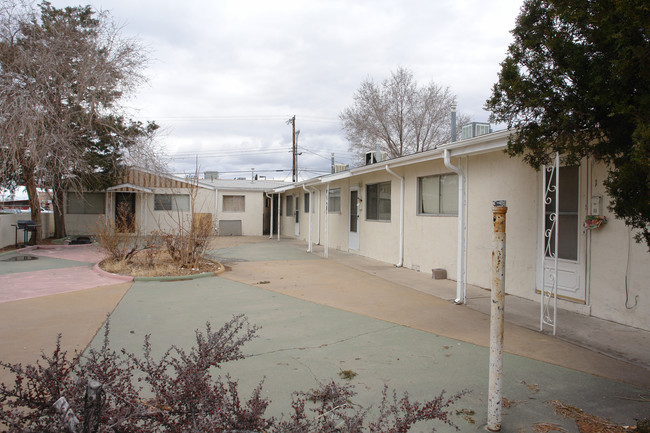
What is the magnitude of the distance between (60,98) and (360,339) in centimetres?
1417

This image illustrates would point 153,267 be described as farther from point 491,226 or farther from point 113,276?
point 491,226

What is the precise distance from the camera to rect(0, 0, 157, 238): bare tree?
12375 millimetres

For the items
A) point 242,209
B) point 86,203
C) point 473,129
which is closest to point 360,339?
point 473,129

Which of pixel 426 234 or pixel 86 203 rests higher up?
pixel 86 203

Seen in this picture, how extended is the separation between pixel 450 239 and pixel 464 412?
5.85 metres

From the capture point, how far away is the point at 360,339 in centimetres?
501

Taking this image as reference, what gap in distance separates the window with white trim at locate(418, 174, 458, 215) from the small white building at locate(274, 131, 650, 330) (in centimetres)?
2

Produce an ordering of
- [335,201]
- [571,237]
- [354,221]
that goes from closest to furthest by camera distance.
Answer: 1. [571,237]
2. [354,221]
3. [335,201]

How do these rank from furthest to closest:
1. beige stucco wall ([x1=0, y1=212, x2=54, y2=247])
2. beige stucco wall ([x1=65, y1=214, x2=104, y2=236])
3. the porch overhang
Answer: beige stucco wall ([x1=65, y1=214, x2=104, y2=236]) → the porch overhang → beige stucco wall ([x1=0, y1=212, x2=54, y2=247])

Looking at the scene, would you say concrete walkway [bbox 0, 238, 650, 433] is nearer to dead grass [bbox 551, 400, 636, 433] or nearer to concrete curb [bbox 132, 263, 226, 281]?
dead grass [bbox 551, 400, 636, 433]

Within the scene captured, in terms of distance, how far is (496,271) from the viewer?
3.07 meters

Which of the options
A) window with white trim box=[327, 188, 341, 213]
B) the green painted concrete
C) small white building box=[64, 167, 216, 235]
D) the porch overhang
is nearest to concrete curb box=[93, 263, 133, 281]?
the green painted concrete

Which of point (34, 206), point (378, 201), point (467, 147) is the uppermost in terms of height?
point (467, 147)

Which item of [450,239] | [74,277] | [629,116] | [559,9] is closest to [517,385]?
[629,116]
